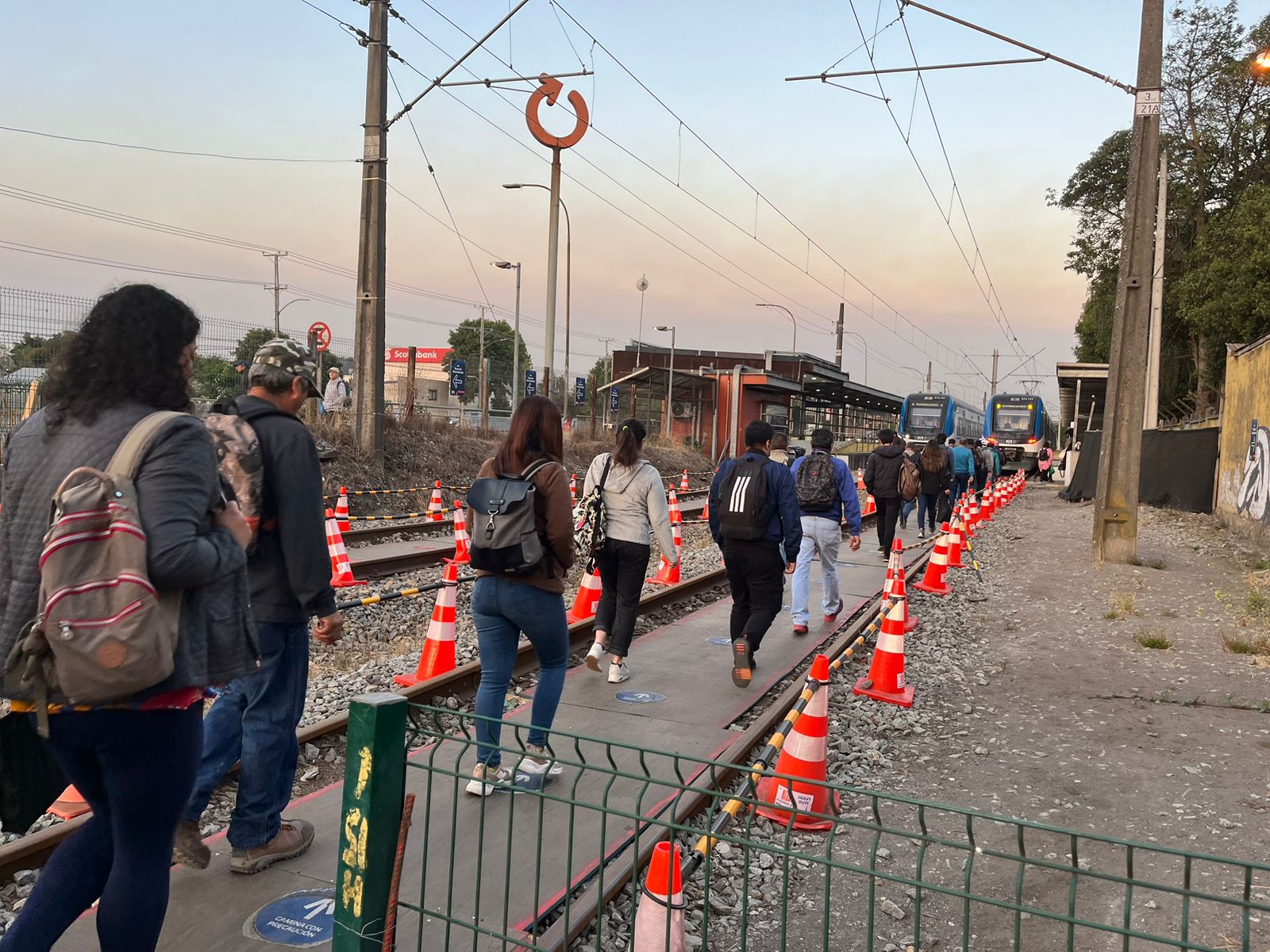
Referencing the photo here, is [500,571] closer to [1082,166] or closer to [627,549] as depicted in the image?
[627,549]

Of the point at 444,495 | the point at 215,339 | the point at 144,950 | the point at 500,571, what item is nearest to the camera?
the point at 144,950

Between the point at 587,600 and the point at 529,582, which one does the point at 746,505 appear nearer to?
the point at 529,582

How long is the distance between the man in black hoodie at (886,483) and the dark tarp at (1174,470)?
703 centimetres

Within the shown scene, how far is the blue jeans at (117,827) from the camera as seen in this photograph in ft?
7.75

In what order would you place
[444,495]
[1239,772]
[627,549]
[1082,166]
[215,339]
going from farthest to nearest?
[1082,166] < [444,495] < [215,339] < [627,549] < [1239,772]

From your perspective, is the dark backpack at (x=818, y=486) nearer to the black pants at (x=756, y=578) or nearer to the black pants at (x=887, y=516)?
the black pants at (x=756, y=578)

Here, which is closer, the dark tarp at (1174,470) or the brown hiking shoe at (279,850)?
the brown hiking shoe at (279,850)

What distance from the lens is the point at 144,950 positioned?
2498 millimetres

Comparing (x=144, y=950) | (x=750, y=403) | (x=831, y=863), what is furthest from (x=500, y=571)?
(x=750, y=403)

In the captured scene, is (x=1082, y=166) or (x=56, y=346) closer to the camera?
(x=56, y=346)

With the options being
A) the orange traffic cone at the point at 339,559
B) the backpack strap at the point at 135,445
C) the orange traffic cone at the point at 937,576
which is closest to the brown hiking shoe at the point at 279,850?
the backpack strap at the point at 135,445

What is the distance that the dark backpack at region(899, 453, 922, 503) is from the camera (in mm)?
14102

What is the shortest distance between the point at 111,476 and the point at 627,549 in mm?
4683

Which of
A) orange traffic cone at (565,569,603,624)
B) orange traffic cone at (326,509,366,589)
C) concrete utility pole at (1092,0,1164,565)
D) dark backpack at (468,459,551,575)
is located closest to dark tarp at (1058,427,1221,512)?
concrete utility pole at (1092,0,1164,565)
